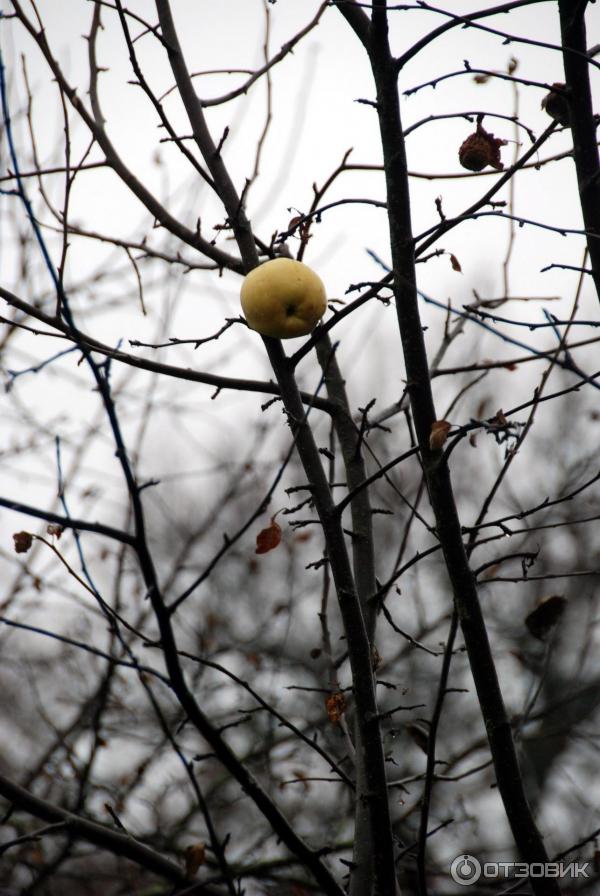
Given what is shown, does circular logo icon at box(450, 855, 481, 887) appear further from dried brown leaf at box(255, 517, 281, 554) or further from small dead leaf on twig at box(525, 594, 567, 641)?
dried brown leaf at box(255, 517, 281, 554)

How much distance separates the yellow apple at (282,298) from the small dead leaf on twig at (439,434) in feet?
1.48

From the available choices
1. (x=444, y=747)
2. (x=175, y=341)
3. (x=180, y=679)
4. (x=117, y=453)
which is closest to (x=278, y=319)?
(x=175, y=341)

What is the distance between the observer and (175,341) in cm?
193

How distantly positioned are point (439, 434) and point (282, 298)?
0.51 metres

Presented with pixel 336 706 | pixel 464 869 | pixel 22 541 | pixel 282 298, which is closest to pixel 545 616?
pixel 336 706

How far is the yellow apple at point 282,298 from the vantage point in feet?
5.86

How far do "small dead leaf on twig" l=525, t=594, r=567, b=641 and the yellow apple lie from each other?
104 centimetres

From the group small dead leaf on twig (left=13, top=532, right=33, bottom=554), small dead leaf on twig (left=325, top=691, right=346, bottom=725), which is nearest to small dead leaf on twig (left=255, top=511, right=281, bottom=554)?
small dead leaf on twig (left=325, top=691, right=346, bottom=725)

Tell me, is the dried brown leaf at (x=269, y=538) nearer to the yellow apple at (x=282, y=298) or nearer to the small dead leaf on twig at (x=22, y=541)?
the yellow apple at (x=282, y=298)

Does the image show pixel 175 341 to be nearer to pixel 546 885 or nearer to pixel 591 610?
pixel 546 885

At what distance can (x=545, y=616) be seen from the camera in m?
2.17

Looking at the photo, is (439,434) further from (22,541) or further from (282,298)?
(22,541)

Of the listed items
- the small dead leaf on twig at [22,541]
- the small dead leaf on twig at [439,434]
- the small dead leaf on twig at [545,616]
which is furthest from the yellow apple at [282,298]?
the small dead leaf on twig at [545,616]

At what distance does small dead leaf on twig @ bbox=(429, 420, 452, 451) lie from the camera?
158 centimetres
